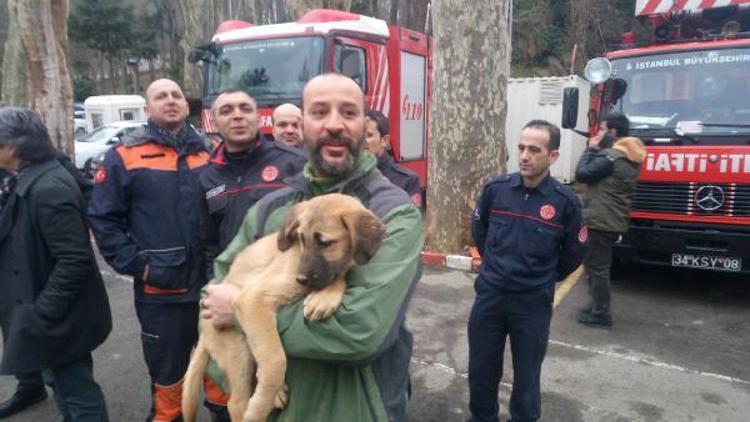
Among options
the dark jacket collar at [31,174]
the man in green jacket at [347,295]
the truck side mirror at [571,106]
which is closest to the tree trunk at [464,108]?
the truck side mirror at [571,106]

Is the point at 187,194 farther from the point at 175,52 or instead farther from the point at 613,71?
the point at 175,52

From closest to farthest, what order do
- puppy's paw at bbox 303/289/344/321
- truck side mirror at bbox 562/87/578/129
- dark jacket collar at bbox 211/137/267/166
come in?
puppy's paw at bbox 303/289/344/321, dark jacket collar at bbox 211/137/267/166, truck side mirror at bbox 562/87/578/129

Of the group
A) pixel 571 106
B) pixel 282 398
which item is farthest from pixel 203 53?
pixel 282 398

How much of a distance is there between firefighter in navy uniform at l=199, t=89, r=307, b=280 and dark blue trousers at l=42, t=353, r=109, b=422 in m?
0.97

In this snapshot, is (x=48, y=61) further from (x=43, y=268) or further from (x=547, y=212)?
(x=547, y=212)

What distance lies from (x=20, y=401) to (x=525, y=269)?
3930mm

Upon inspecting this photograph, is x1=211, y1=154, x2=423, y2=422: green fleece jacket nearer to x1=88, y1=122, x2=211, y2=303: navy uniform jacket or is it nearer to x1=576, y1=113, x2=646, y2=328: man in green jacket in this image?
x1=88, y1=122, x2=211, y2=303: navy uniform jacket

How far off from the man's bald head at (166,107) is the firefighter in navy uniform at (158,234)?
0.04 feet

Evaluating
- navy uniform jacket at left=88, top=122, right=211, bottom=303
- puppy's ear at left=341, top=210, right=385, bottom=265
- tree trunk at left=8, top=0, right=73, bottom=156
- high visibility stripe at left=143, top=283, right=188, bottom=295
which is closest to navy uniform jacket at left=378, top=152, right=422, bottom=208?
navy uniform jacket at left=88, top=122, right=211, bottom=303

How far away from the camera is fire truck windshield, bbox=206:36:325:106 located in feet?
29.2

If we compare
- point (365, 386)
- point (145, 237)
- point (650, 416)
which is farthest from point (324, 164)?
point (650, 416)

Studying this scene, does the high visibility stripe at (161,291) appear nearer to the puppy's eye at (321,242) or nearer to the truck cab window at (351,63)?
the puppy's eye at (321,242)

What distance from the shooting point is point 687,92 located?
6.14m

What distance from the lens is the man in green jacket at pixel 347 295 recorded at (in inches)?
63.8
